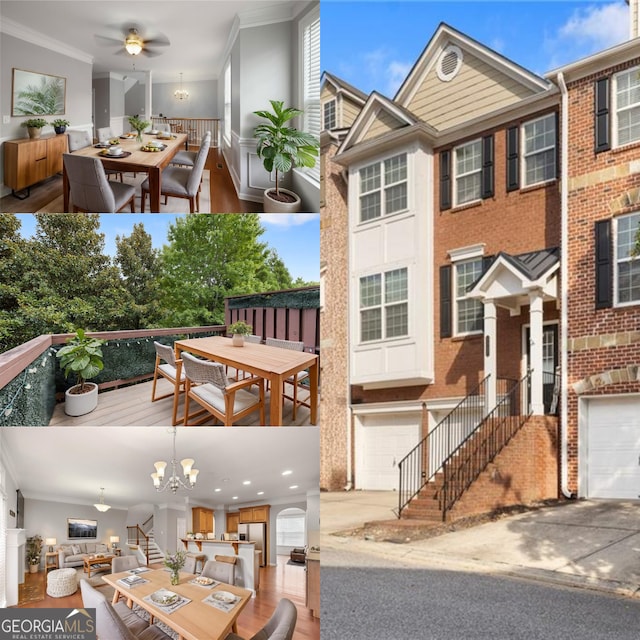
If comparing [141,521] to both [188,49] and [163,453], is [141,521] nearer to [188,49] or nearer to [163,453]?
[163,453]

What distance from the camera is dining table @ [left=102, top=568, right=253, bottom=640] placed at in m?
3.66

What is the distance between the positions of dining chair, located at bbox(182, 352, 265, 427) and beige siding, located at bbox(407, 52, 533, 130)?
5.64 ft

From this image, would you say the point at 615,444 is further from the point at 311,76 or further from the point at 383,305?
the point at 311,76

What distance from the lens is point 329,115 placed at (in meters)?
4.02

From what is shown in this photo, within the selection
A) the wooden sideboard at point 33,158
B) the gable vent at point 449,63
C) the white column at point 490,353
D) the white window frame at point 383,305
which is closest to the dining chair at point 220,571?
the white window frame at point 383,305

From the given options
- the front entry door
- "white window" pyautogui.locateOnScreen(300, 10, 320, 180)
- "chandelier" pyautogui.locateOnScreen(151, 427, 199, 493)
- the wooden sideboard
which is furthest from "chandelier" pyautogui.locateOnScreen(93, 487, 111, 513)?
the front entry door

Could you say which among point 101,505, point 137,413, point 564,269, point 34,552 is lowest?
point 34,552

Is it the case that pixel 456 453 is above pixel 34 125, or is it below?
below

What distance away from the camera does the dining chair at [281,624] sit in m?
3.45

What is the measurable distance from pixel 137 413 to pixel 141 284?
1.94 feet

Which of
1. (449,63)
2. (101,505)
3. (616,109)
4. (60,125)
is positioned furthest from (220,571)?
(616,109)

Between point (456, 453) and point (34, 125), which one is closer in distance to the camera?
point (34, 125)

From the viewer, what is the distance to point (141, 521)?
379 centimetres

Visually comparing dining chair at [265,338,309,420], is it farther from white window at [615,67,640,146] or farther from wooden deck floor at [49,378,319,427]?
white window at [615,67,640,146]
